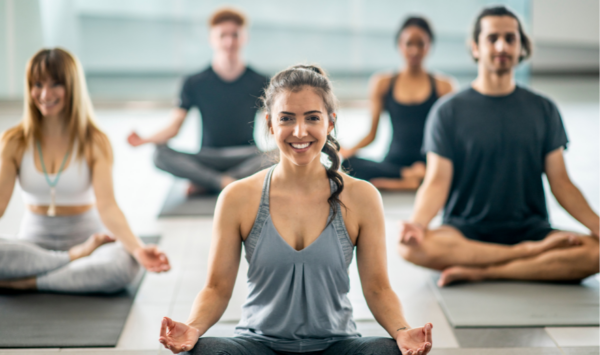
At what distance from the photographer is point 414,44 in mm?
4012

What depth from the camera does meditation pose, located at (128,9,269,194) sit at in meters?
3.89

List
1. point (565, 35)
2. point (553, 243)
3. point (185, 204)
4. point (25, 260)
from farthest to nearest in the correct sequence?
point (565, 35), point (185, 204), point (553, 243), point (25, 260)

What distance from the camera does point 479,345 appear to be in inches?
87.1

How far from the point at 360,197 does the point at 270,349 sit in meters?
0.47

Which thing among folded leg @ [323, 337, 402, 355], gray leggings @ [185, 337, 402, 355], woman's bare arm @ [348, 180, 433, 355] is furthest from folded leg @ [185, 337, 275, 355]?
woman's bare arm @ [348, 180, 433, 355]

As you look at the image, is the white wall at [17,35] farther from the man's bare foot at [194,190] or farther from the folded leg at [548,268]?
the folded leg at [548,268]

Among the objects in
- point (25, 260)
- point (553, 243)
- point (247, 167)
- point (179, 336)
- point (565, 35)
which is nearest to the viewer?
point (179, 336)

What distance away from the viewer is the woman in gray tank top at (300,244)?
1653mm

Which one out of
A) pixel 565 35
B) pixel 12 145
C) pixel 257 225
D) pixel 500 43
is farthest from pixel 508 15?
pixel 565 35

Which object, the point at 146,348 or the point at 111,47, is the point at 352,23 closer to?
the point at 111,47

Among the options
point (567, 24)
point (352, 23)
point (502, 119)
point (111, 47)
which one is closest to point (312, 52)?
point (352, 23)

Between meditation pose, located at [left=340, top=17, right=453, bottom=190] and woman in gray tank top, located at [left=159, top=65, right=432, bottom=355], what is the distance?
89.0 inches

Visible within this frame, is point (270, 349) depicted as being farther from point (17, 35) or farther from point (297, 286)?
point (17, 35)

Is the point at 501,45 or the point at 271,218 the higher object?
the point at 501,45
